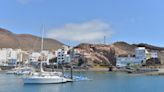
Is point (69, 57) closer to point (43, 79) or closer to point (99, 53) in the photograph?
point (99, 53)

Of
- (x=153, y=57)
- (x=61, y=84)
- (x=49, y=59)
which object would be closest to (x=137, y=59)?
(x=153, y=57)

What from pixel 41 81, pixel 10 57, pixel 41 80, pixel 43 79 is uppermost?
pixel 10 57

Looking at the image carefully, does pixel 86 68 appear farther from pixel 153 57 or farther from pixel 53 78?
pixel 53 78

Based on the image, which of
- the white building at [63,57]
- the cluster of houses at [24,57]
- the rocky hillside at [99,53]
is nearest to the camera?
the white building at [63,57]

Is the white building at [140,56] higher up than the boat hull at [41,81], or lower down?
higher up

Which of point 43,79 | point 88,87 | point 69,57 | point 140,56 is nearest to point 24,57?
point 69,57

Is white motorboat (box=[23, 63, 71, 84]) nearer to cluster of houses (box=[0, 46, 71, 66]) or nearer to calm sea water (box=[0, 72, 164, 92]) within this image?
calm sea water (box=[0, 72, 164, 92])

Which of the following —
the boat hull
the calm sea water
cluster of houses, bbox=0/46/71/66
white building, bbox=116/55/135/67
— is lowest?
the calm sea water

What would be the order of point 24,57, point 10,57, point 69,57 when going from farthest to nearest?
point 24,57 < point 10,57 < point 69,57

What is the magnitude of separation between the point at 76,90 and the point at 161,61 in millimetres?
113645

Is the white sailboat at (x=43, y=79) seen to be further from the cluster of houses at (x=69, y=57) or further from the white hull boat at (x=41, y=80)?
the cluster of houses at (x=69, y=57)

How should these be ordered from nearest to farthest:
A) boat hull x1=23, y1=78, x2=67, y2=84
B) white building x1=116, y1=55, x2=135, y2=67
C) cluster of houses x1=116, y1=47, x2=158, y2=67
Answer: boat hull x1=23, y1=78, x2=67, y2=84, cluster of houses x1=116, y1=47, x2=158, y2=67, white building x1=116, y1=55, x2=135, y2=67

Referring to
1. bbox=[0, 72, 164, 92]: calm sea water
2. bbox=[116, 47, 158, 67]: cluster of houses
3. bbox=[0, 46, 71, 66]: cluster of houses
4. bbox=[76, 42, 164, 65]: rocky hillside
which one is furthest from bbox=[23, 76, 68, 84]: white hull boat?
bbox=[0, 46, 71, 66]: cluster of houses

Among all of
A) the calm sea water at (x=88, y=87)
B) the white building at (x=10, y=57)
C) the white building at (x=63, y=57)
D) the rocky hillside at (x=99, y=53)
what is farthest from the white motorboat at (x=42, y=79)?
the white building at (x=10, y=57)
